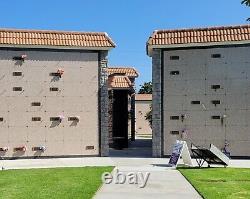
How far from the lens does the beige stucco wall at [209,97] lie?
A: 17719 millimetres

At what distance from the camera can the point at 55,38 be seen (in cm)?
1841

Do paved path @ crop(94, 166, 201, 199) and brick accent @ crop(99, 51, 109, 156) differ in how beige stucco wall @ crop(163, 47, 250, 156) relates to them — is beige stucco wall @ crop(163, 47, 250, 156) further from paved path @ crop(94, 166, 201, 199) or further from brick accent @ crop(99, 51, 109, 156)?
paved path @ crop(94, 166, 201, 199)

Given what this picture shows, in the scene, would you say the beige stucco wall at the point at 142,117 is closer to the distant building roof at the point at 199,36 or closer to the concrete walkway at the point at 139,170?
the distant building roof at the point at 199,36

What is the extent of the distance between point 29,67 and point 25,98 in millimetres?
1394

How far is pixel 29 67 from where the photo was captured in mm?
18078

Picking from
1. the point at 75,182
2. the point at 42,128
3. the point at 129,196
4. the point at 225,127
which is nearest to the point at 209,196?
the point at 129,196

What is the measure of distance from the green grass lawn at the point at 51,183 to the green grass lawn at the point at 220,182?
8.84 ft

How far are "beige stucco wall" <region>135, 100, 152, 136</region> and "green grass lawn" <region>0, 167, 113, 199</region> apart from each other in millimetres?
36335

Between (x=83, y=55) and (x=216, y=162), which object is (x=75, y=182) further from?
(x=83, y=55)

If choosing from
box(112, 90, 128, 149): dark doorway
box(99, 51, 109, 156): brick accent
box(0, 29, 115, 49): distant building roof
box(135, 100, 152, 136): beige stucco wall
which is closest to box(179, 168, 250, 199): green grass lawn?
box(99, 51, 109, 156): brick accent

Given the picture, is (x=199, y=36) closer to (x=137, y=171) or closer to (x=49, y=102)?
(x=49, y=102)

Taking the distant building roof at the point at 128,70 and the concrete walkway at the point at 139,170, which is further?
the distant building roof at the point at 128,70

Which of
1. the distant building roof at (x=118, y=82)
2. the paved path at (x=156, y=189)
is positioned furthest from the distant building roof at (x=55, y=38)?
the paved path at (x=156, y=189)

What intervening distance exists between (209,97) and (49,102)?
23.4ft
